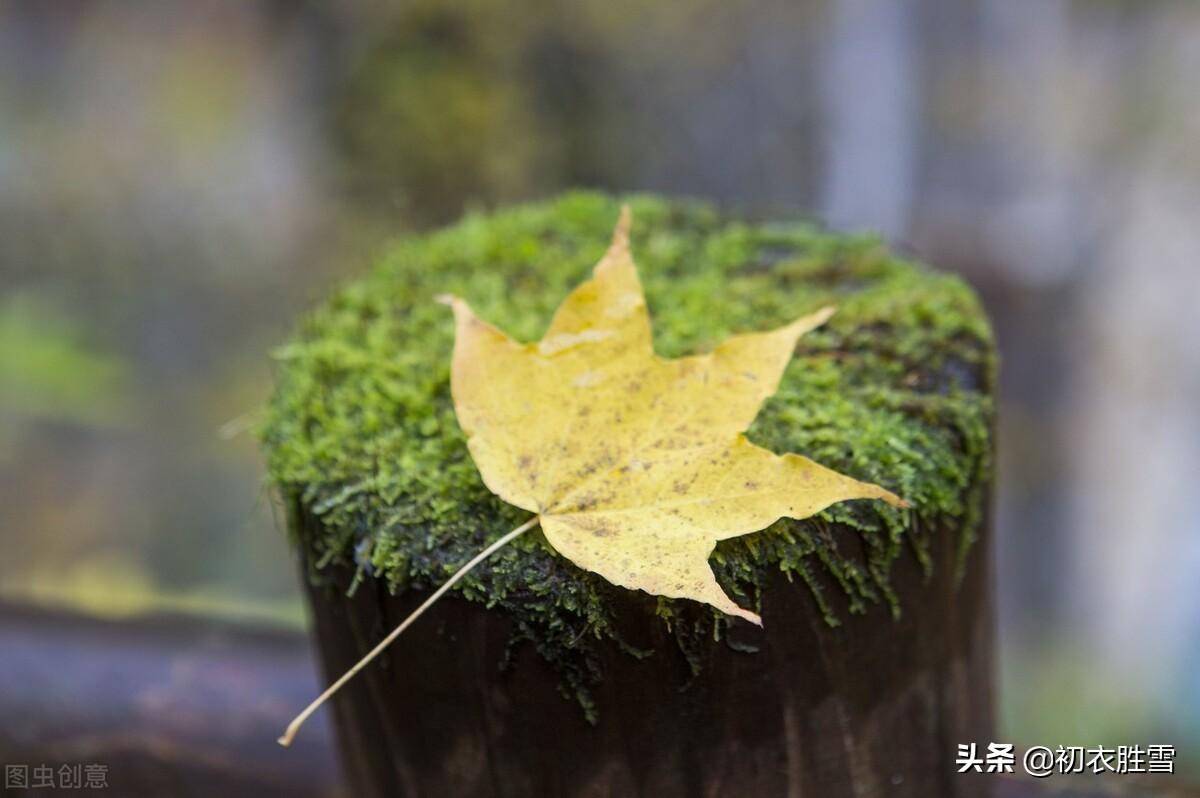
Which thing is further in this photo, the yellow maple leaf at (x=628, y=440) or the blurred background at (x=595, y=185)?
the blurred background at (x=595, y=185)

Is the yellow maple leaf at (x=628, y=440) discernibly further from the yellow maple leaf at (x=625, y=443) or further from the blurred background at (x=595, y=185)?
the blurred background at (x=595, y=185)

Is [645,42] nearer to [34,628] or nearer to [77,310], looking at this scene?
[77,310]

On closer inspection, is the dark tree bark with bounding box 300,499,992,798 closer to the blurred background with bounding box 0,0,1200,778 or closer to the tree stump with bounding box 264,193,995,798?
the tree stump with bounding box 264,193,995,798

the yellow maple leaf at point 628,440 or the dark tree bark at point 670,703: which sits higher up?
the yellow maple leaf at point 628,440

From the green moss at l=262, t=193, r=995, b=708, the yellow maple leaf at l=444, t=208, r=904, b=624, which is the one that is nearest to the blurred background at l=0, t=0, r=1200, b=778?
the green moss at l=262, t=193, r=995, b=708

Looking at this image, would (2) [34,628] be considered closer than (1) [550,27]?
Yes

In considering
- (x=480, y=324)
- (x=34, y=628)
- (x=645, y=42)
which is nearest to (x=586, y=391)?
(x=480, y=324)

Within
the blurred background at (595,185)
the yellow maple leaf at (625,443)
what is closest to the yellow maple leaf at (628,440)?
the yellow maple leaf at (625,443)

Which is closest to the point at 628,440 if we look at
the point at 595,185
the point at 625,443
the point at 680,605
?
the point at 625,443

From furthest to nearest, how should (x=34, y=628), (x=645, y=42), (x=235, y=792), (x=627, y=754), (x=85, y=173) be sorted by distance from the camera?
(x=645, y=42) → (x=85, y=173) → (x=34, y=628) → (x=235, y=792) → (x=627, y=754)
